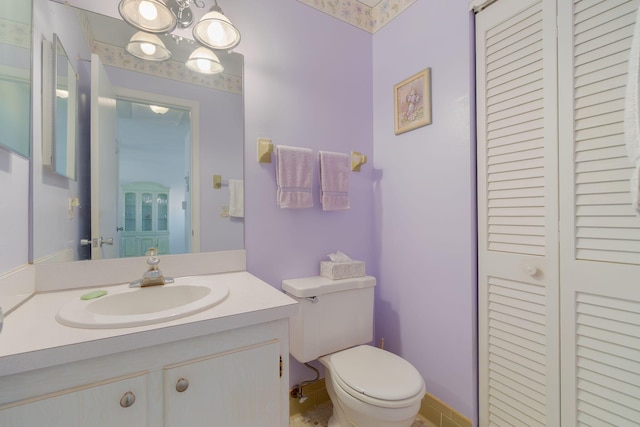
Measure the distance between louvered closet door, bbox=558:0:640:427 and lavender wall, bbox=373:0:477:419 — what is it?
36cm

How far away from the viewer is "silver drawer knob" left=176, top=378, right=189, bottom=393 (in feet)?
2.51

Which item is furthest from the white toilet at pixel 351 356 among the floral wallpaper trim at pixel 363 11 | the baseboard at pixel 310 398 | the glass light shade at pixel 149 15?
the floral wallpaper trim at pixel 363 11

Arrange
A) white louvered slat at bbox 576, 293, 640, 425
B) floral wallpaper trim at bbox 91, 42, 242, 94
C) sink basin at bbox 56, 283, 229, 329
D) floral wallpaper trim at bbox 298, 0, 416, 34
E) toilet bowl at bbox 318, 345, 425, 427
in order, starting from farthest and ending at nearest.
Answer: floral wallpaper trim at bbox 298, 0, 416, 34 → floral wallpaper trim at bbox 91, 42, 242, 94 → toilet bowl at bbox 318, 345, 425, 427 → white louvered slat at bbox 576, 293, 640, 425 → sink basin at bbox 56, 283, 229, 329

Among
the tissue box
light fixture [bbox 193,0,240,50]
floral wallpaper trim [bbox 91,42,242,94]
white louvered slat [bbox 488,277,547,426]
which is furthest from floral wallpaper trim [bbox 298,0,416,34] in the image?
white louvered slat [bbox 488,277,547,426]

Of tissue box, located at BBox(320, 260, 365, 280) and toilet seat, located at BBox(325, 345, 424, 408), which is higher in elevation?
tissue box, located at BBox(320, 260, 365, 280)

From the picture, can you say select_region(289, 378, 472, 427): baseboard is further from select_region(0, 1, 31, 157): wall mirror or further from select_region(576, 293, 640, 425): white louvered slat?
select_region(0, 1, 31, 157): wall mirror

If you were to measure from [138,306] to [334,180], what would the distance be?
Answer: 109cm

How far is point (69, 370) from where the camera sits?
25.8 inches

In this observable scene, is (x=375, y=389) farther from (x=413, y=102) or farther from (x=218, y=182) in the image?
(x=413, y=102)

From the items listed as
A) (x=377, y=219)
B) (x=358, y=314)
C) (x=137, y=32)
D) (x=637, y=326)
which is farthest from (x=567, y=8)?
(x=137, y=32)

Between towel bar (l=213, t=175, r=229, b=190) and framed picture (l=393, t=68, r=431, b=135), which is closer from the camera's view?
towel bar (l=213, t=175, r=229, b=190)

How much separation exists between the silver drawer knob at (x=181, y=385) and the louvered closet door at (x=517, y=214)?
125 cm

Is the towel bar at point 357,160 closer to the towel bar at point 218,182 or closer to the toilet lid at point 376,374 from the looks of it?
the towel bar at point 218,182

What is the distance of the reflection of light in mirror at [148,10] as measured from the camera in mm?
1161
